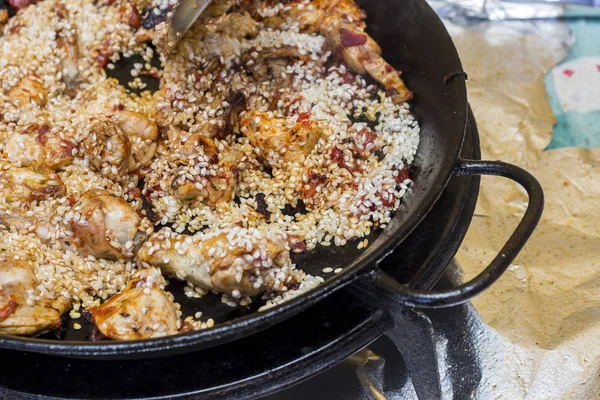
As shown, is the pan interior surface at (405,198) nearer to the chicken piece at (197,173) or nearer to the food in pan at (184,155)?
the food in pan at (184,155)

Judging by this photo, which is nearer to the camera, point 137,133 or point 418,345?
point 418,345

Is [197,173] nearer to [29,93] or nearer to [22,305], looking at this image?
[22,305]

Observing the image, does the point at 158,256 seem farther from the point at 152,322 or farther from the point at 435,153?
the point at 435,153

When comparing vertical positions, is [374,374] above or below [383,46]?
below

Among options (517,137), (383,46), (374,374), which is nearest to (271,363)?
(374,374)

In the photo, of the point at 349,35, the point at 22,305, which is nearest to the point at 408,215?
the point at 349,35

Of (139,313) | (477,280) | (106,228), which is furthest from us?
(106,228)

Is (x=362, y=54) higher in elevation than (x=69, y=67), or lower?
lower
